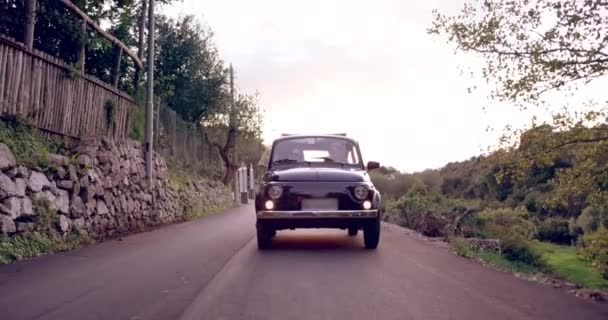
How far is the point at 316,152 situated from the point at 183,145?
48.2 ft

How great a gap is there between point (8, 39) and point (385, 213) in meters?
17.2

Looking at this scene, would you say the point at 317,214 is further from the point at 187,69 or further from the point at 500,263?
the point at 187,69

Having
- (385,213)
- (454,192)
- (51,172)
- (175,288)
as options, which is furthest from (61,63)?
(454,192)

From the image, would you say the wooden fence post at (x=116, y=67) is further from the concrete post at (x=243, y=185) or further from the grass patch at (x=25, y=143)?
the concrete post at (x=243, y=185)

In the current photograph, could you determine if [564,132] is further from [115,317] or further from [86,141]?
[86,141]

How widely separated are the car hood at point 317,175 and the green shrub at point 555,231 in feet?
82.1

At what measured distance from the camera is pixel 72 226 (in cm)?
1120

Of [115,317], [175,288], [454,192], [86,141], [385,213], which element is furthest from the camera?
[454,192]

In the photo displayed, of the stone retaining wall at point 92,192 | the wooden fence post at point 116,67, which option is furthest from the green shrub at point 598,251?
the wooden fence post at point 116,67

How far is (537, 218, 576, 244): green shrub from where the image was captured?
3180cm

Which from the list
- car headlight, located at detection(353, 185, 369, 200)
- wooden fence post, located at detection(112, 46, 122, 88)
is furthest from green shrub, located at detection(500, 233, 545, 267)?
wooden fence post, located at detection(112, 46, 122, 88)

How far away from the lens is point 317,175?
9.55m

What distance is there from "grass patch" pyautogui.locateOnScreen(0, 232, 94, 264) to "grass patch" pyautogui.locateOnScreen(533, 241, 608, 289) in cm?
935

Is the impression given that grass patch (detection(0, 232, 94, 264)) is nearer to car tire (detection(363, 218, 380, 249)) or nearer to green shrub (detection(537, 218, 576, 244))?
car tire (detection(363, 218, 380, 249))
